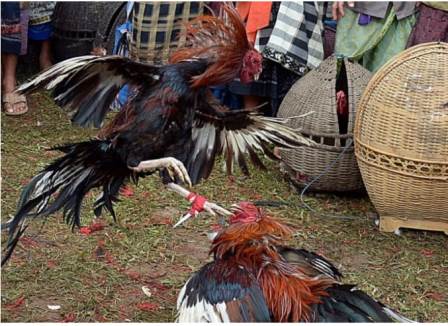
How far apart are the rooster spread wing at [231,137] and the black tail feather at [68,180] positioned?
1.20 ft

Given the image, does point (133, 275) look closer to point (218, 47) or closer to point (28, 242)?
point (28, 242)

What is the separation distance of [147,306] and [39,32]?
3.51 m

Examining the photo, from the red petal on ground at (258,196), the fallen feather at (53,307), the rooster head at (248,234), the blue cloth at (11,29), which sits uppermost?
the rooster head at (248,234)

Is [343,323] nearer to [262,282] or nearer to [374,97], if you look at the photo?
[262,282]

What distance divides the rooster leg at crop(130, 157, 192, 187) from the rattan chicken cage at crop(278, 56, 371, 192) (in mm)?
1588

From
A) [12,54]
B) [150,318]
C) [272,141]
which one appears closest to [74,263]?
[150,318]

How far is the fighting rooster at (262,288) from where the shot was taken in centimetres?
302

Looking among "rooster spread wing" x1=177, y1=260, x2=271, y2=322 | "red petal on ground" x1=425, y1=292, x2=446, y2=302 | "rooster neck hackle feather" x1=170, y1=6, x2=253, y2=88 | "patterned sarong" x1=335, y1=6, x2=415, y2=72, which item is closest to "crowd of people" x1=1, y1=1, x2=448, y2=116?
"patterned sarong" x1=335, y1=6, x2=415, y2=72

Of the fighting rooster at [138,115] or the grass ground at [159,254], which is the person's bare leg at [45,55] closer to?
the grass ground at [159,254]

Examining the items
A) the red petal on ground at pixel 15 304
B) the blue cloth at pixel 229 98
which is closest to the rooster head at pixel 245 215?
the red petal on ground at pixel 15 304

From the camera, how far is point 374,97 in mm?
4516

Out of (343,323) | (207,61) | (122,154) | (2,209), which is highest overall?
(207,61)

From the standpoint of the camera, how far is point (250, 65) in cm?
359

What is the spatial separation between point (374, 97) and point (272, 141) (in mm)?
919
